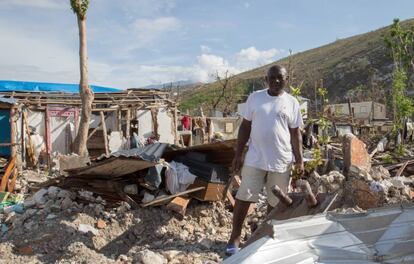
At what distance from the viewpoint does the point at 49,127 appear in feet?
53.0

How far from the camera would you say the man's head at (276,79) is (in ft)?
13.6

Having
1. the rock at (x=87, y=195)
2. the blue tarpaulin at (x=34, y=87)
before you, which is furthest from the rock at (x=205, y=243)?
the blue tarpaulin at (x=34, y=87)

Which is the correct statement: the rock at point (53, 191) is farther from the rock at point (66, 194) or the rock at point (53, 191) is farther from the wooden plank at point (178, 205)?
the wooden plank at point (178, 205)

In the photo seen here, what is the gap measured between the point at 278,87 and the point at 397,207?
1.89 m

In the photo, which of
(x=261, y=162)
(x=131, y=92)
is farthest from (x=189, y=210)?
(x=131, y=92)

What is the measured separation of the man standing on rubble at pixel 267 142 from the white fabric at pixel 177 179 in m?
1.29

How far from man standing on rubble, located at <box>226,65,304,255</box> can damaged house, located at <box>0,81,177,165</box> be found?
454 inches

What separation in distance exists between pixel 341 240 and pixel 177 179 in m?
3.32

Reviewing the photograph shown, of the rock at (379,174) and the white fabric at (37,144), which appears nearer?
the rock at (379,174)

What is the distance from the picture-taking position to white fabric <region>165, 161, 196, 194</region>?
17.9 ft

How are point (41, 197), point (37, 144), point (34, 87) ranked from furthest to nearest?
point (34, 87)
point (37, 144)
point (41, 197)

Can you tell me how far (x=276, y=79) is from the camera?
414 cm

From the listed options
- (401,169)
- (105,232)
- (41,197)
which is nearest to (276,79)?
(105,232)

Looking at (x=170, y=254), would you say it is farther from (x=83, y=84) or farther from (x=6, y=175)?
(x=83, y=84)
